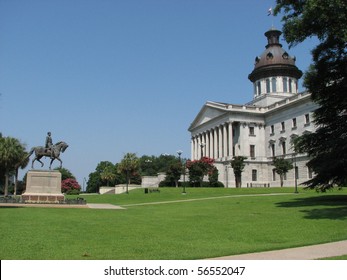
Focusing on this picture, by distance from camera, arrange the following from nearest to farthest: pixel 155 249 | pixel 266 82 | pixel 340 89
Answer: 1. pixel 155 249
2. pixel 340 89
3. pixel 266 82

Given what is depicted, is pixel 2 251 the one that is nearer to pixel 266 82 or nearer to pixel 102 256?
pixel 102 256

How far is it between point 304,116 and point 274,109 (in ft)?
30.8

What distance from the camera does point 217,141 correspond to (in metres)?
93.6

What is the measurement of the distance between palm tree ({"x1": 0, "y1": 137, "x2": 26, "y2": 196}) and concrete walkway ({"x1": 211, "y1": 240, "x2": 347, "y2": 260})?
57.9 meters

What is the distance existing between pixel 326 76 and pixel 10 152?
49796 mm

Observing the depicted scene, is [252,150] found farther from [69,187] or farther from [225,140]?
[69,187]

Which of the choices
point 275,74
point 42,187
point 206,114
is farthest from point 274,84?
point 42,187

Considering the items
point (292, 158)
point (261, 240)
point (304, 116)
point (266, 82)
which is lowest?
point (261, 240)

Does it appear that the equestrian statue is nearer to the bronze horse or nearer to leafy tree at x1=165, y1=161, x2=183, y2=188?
the bronze horse

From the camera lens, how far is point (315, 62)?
96.3 ft

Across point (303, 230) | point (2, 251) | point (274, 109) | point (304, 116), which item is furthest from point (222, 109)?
point (2, 251)

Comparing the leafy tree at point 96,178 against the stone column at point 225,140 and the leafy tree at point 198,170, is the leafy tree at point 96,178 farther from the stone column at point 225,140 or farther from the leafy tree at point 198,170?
the leafy tree at point 198,170

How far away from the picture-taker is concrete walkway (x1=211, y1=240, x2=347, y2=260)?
9.91 metres

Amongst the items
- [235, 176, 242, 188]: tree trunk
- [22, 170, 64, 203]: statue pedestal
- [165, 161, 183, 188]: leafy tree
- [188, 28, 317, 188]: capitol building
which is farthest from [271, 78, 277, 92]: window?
[22, 170, 64, 203]: statue pedestal
